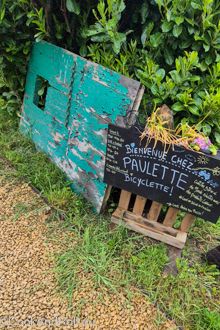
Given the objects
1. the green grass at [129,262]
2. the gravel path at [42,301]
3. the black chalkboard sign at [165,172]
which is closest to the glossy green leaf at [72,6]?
the black chalkboard sign at [165,172]

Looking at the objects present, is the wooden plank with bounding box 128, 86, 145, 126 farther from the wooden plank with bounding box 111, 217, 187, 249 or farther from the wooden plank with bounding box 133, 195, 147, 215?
the wooden plank with bounding box 111, 217, 187, 249

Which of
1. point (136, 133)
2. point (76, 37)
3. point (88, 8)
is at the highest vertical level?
point (88, 8)

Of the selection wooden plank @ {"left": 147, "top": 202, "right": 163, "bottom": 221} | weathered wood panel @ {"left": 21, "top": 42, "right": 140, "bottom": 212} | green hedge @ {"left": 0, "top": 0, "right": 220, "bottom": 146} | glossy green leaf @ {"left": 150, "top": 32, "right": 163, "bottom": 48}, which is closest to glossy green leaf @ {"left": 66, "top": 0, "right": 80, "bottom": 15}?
green hedge @ {"left": 0, "top": 0, "right": 220, "bottom": 146}

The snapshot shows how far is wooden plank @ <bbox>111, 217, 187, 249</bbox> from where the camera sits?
258 cm

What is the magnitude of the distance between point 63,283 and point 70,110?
1.59m

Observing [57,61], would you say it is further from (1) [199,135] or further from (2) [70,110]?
(1) [199,135]

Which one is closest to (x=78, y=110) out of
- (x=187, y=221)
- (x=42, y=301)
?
(x=187, y=221)

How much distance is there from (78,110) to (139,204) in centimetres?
105

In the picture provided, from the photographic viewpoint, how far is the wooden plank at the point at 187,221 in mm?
2564

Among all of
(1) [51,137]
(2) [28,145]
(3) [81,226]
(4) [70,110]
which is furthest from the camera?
(2) [28,145]

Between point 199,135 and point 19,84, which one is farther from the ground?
point 199,135

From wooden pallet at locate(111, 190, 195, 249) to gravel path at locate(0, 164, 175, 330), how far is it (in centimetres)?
56

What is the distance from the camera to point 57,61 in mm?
3137

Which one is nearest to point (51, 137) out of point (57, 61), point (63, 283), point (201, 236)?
point (57, 61)
